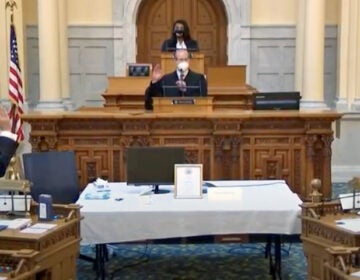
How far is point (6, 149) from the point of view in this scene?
5191 millimetres

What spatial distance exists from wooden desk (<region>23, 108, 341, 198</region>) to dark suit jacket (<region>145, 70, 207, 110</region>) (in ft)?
2.86

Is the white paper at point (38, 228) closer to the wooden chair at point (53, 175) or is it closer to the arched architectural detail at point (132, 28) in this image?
the wooden chair at point (53, 175)

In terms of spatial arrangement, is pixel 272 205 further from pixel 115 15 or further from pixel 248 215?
pixel 115 15

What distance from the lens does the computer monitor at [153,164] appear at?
609 centimetres

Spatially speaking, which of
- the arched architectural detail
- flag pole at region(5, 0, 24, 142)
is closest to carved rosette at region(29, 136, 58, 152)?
flag pole at region(5, 0, 24, 142)

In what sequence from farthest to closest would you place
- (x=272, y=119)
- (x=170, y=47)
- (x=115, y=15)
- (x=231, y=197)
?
(x=115, y=15)
(x=170, y=47)
(x=272, y=119)
(x=231, y=197)

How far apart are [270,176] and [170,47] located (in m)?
3.70

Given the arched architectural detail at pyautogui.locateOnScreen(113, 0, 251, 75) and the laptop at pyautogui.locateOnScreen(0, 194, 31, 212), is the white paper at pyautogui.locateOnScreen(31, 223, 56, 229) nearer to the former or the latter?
the laptop at pyautogui.locateOnScreen(0, 194, 31, 212)

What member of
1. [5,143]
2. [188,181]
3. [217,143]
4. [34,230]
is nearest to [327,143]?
[217,143]

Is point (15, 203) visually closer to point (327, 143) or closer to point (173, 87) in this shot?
point (173, 87)

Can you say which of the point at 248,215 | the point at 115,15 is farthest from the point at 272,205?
the point at 115,15

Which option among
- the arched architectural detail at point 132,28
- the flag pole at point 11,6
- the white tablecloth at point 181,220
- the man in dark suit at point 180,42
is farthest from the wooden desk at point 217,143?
the arched architectural detail at point 132,28

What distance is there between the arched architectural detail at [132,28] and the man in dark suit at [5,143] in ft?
24.0

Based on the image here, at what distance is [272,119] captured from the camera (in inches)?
304
